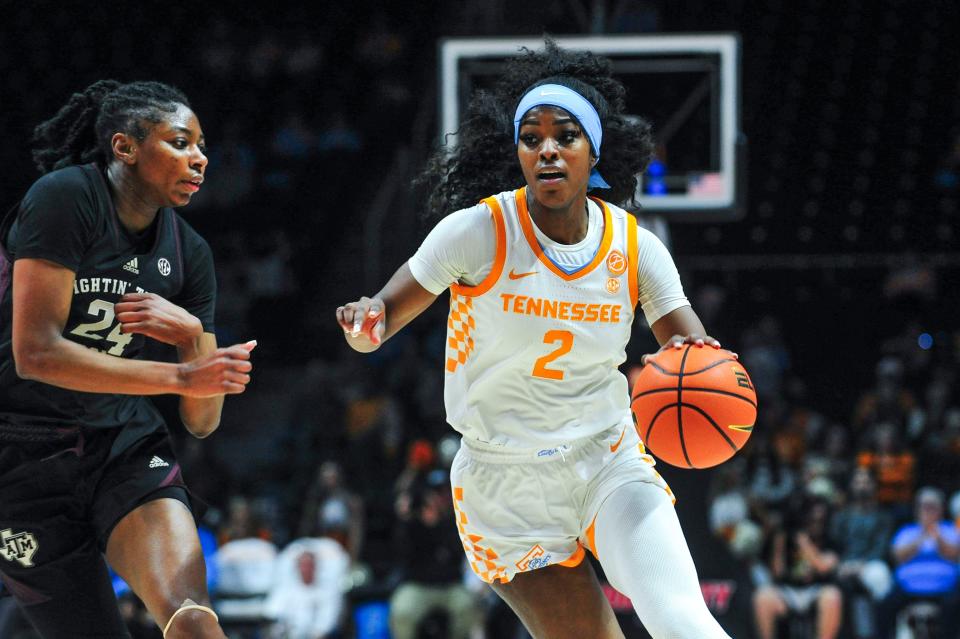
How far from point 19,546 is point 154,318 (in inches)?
29.5

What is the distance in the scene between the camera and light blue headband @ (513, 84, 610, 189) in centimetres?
350

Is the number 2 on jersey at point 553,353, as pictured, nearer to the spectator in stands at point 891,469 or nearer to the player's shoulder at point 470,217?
the player's shoulder at point 470,217

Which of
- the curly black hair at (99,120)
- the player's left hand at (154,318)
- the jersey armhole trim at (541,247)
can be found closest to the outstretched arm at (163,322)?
the player's left hand at (154,318)

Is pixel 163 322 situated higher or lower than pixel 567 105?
lower

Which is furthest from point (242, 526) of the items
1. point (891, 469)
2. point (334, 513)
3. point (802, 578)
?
point (891, 469)

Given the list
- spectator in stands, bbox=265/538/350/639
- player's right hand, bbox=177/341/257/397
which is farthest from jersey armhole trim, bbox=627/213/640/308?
spectator in stands, bbox=265/538/350/639

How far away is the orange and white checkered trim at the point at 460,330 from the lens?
3.56 metres

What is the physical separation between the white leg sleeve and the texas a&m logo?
5.21 feet

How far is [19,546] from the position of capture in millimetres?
3342

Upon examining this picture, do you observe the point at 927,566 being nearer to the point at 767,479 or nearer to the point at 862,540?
the point at 862,540

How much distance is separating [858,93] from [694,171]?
21.0ft

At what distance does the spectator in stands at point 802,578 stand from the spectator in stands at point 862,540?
0.53 feet

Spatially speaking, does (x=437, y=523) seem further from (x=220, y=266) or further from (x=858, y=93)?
(x=858, y=93)

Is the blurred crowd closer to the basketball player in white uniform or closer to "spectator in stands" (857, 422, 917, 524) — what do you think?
"spectator in stands" (857, 422, 917, 524)
